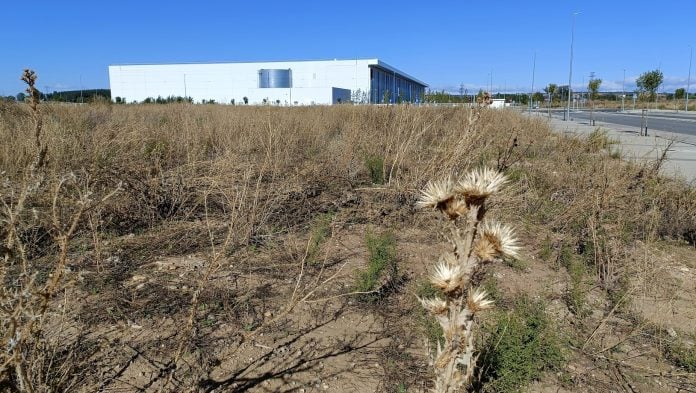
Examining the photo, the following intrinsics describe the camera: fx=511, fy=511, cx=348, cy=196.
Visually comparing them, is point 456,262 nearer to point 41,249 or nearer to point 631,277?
point 631,277

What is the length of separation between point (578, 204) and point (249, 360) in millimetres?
3771

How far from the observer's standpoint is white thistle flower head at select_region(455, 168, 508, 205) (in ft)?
3.95

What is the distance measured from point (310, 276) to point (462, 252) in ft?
9.32

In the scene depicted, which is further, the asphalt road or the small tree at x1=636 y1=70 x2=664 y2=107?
the small tree at x1=636 y1=70 x2=664 y2=107

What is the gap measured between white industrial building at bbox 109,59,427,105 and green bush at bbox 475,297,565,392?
45288mm

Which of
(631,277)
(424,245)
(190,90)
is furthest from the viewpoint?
(190,90)

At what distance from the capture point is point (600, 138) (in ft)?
33.8

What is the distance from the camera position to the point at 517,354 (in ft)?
8.51

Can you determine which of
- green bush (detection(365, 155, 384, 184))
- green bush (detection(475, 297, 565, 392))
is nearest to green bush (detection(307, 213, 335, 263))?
green bush (detection(365, 155, 384, 184))

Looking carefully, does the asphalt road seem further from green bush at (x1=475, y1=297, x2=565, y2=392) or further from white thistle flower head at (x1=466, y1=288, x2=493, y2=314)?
white thistle flower head at (x1=466, y1=288, x2=493, y2=314)

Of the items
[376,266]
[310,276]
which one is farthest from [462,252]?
[310,276]

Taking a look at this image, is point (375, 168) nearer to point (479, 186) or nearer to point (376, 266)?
point (376, 266)

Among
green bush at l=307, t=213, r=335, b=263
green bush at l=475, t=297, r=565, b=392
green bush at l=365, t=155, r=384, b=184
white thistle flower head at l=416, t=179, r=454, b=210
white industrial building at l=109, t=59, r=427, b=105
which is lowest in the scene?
green bush at l=475, t=297, r=565, b=392

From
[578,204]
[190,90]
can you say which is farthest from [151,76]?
[578,204]
